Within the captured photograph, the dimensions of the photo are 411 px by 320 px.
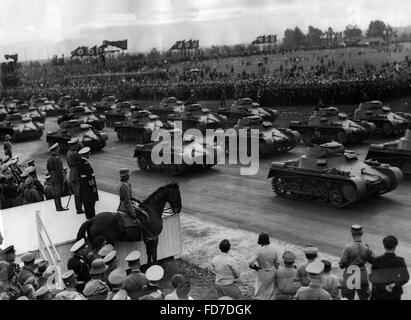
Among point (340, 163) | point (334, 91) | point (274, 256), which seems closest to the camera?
point (274, 256)

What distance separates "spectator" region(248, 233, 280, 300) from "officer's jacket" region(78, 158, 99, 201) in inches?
215

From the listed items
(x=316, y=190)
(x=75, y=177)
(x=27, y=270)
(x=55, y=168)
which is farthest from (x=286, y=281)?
(x=316, y=190)

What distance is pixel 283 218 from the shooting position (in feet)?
49.8

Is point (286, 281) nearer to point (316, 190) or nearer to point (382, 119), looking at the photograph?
point (316, 190)

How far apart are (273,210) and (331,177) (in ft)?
6.62

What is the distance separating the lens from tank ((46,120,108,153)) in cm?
2725

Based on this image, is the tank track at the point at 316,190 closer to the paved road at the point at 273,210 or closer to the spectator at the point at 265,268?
the paved road at the point at 273,210

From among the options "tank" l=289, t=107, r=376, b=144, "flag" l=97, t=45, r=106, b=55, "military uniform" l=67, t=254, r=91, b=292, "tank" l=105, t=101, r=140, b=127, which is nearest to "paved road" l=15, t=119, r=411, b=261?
"tank" l=289, t=107, r=376, b=144

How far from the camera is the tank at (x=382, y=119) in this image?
85.7 ft

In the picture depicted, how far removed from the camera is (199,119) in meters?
30.7

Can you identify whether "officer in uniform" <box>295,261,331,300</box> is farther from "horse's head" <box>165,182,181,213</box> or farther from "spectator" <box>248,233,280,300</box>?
"horse's head" <box>165,182,181,213</box>
